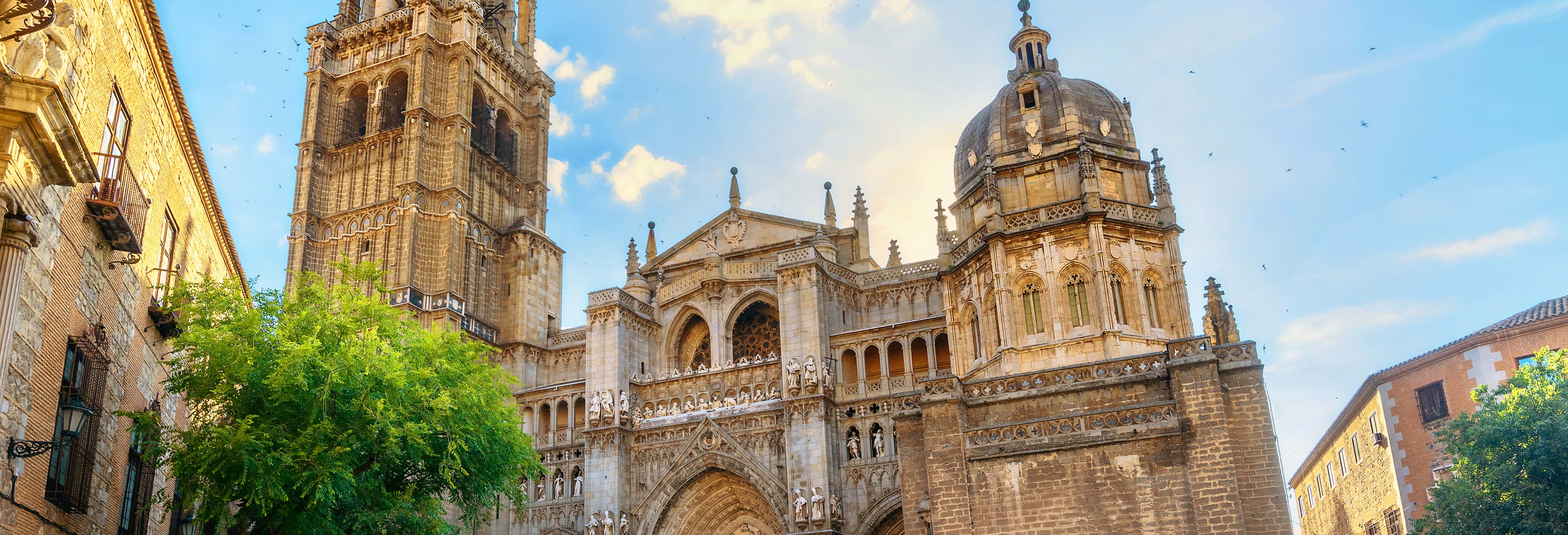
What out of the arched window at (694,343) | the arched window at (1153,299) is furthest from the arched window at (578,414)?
the arched window at (1153,299)

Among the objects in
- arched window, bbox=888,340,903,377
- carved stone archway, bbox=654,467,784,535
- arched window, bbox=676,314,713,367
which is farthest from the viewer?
arched window, bbox=676,314,713,367

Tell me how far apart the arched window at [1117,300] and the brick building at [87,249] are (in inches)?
846

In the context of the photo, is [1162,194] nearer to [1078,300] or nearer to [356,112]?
[1078,300]

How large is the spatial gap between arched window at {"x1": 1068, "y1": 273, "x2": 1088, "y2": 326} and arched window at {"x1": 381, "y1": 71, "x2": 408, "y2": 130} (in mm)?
29876

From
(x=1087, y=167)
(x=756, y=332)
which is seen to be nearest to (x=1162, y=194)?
(x=1087, y=167)

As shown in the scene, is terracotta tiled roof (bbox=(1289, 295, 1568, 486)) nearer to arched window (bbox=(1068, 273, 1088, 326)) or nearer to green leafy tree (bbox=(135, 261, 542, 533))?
arched window (bbox=(1068, 273, 1088, 326))

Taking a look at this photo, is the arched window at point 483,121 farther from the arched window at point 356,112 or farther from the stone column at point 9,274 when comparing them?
the stone column at point 9,274

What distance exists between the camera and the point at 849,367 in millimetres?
35531

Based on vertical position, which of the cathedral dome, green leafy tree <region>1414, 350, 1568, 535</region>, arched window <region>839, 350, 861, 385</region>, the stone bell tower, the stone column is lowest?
green leafy tree <region>1414, 350, 1568, 535</region>

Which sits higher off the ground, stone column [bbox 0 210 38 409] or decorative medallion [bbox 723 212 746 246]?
decorative medallion [bbox 723 212 746 246]

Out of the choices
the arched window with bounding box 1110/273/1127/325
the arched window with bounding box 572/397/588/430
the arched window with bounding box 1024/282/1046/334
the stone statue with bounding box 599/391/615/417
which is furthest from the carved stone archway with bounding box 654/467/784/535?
the arched window with bounding box 1110/273/1127/325

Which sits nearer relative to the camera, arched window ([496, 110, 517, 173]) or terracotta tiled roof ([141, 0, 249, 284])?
terracotta tiled roof ([141, 0, 249, 284])

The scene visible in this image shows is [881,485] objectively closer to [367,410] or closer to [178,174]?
[367,410]

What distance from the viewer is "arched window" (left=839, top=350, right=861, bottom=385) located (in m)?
35.3
